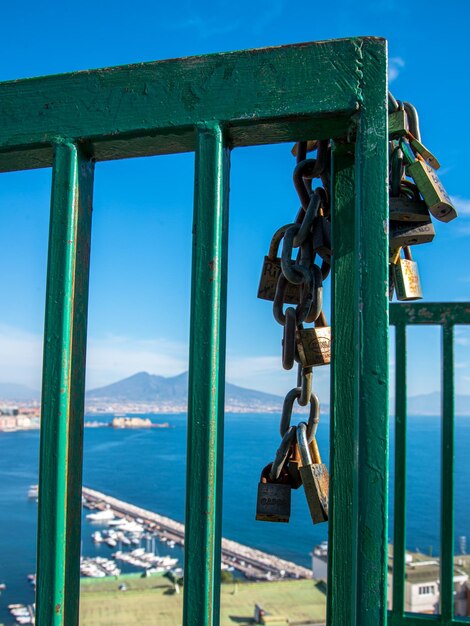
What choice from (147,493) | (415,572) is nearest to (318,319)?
(415,572)

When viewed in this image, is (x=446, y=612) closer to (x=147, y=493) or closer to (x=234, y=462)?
(x=147, y=493)

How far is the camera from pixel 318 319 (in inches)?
48.8

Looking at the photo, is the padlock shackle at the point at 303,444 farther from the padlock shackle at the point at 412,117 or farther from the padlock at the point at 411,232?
the padlock shackle at the point at 412,117

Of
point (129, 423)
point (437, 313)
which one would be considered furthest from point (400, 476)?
point (129, 423)

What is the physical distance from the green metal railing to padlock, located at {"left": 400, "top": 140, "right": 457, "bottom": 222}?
66.4 inches

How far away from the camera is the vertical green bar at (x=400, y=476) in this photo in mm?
2811

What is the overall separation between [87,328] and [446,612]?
234 centimetres

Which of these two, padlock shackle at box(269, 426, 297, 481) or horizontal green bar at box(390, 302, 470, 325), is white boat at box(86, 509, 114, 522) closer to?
horizontal green bar at box(390, 302, 470, 325)

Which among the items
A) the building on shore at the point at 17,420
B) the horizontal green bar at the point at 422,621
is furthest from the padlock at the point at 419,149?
the building on shore at the point at 17,420

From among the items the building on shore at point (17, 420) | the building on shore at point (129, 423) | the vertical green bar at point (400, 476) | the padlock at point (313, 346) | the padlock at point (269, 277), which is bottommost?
the building on shore at point (129, 423)

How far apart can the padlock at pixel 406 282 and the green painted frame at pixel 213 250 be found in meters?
0.33

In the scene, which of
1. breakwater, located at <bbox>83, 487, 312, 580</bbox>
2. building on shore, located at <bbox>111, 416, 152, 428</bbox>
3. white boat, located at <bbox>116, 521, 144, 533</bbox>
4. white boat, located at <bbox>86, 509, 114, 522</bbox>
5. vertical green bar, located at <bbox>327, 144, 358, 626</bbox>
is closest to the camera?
vertical green bar, located at <bbox>327, 144, 358, 626</bbox>

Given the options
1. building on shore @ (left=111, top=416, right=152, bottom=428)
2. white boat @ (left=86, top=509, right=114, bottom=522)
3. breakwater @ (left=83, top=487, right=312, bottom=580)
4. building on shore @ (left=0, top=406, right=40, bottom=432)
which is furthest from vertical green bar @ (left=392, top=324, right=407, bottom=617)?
building on shore @ (left=111, top=416, right=152, bottom=428)

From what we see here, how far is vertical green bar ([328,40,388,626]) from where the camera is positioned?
0.95 m
